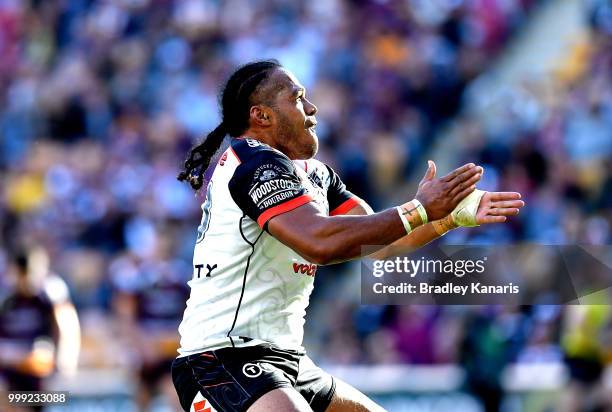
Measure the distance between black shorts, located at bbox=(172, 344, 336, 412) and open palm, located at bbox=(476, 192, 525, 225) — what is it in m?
1.15

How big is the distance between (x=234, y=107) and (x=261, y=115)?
0.18m

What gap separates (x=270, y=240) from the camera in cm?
584

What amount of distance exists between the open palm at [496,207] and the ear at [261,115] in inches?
46.9

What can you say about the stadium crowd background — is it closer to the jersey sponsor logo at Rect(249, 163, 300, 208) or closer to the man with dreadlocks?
the man with dreadlocks

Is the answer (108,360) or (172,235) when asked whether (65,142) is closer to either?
(172,235)

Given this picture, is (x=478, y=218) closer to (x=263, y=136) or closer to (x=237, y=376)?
(x=263, y=136)

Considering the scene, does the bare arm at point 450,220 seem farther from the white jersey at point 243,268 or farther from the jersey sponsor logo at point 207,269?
the jersey sponsor logo at point 207,269

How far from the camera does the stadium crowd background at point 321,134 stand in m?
12.7

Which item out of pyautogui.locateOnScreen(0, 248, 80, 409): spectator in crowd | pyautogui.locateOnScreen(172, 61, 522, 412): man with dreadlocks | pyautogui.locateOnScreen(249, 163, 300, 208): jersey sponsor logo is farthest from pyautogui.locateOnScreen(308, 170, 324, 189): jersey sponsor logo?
pyautogui.locateOnScreen(0, 248, 80, 409): spectator in crowd

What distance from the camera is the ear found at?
241 inches

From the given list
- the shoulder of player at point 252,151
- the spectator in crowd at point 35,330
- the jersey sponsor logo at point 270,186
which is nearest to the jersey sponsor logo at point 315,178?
the shoulder of player at point 252,151

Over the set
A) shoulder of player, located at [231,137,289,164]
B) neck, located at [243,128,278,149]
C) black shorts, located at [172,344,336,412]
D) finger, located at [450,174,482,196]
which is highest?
neck, located at [243,128,278,149]

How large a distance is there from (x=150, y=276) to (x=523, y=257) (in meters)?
4.02

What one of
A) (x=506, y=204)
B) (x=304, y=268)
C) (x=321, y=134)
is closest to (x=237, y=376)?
(x=304, y=268)
